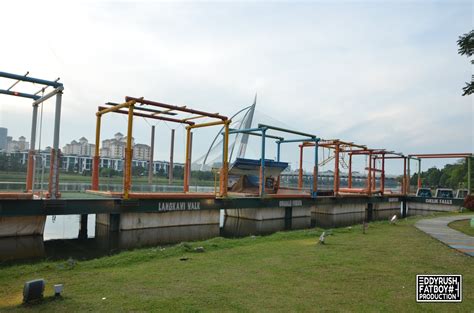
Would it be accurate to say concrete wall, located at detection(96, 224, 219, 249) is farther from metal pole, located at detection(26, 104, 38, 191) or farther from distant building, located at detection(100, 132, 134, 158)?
distant building, located at detection(100, 132, 134, 158)

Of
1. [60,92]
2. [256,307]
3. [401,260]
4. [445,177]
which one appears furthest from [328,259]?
[445,177]

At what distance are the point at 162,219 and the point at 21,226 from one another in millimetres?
5484

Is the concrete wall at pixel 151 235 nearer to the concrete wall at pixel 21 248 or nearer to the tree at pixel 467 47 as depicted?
the concrete wall at pixel 21 248

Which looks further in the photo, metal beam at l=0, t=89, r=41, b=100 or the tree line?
the tree line

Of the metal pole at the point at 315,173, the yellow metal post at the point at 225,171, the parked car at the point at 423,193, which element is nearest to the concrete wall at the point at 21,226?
the yellow metal post at the point at 225,171

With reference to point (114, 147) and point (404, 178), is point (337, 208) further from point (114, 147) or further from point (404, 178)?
point (114, 147)

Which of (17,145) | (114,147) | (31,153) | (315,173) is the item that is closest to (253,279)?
(31,153)

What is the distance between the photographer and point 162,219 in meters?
16.9

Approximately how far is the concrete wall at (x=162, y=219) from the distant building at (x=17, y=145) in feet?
13.8

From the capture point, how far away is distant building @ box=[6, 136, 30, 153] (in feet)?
48.0

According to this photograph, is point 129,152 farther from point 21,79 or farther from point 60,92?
point 21,79

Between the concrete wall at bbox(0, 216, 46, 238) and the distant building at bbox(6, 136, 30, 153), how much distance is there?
301 cm

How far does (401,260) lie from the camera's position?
8258mm

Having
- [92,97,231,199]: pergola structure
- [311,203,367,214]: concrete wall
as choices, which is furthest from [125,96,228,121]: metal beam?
[311,203,367,214]: concrete wall
